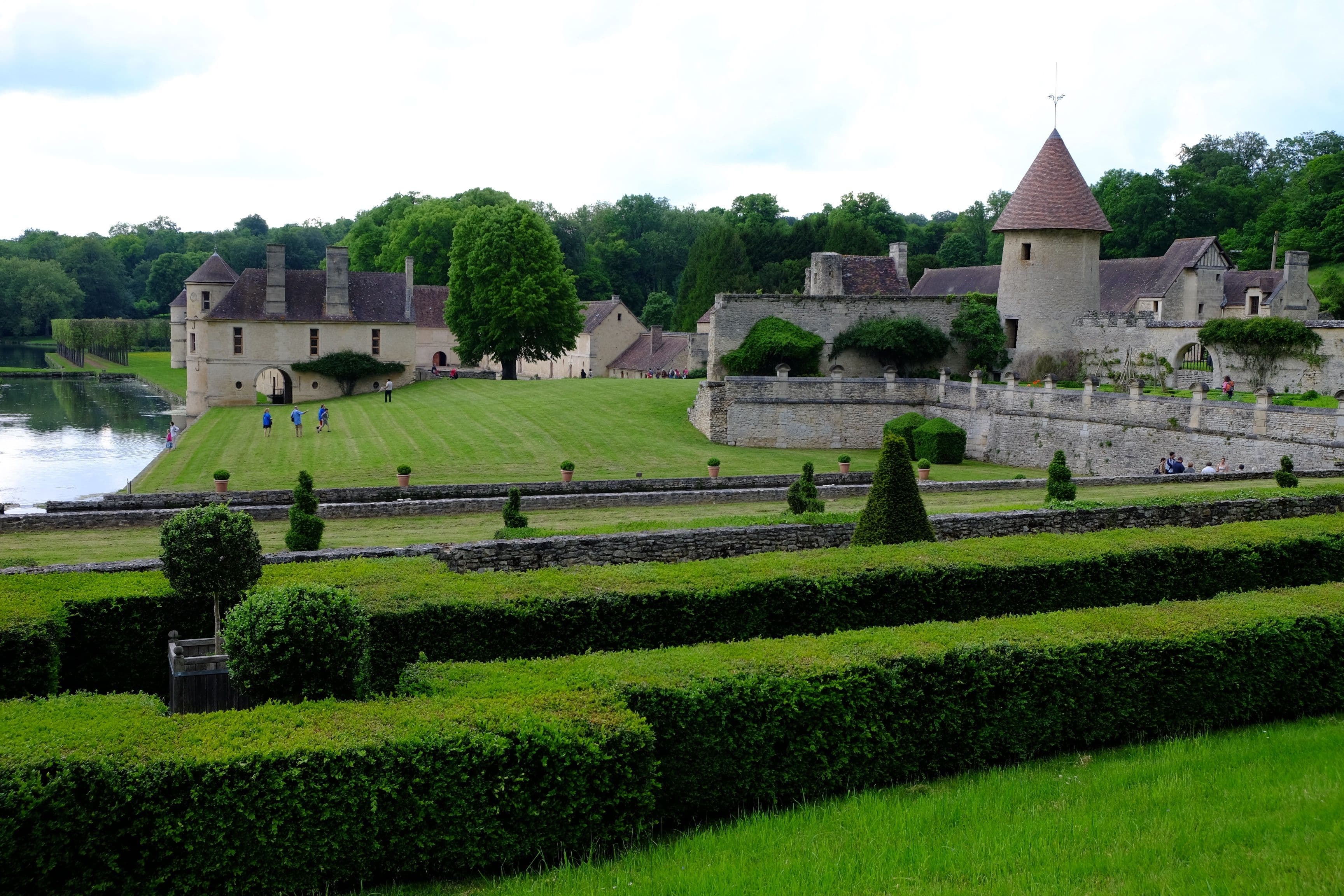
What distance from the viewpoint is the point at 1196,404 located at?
98.0ft

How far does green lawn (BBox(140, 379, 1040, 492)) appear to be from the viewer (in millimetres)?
31750

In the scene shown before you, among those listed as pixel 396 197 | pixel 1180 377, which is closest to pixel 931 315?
pixel 1180 377

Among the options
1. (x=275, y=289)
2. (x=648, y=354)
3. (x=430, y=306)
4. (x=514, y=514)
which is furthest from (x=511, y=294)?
(x=514, y=514)

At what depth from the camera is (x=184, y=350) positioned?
7188 cm

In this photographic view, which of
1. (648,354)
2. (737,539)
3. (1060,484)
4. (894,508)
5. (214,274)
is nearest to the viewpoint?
(894,508)

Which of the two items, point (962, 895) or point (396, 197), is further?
point (396, 197)

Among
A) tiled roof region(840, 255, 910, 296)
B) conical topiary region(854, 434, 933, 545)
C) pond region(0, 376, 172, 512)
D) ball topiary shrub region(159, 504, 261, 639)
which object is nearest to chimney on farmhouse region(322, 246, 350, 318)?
pond region(0, 376, 172, 512)

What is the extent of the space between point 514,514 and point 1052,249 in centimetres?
2936

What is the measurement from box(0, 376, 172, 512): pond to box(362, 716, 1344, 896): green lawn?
21.2 m

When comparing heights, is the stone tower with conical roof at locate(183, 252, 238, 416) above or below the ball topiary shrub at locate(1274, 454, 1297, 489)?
above

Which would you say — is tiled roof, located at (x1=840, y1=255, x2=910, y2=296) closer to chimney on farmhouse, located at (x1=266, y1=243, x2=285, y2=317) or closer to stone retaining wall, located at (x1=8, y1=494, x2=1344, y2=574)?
chimney on farmhouse, located at (x1=266, y1=243, x2=285, y2=317)

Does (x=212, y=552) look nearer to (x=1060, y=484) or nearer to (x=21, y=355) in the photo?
(x=1060, y=484)

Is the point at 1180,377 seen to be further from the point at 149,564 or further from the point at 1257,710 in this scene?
the point at 149,564

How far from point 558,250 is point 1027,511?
45.2 metres
